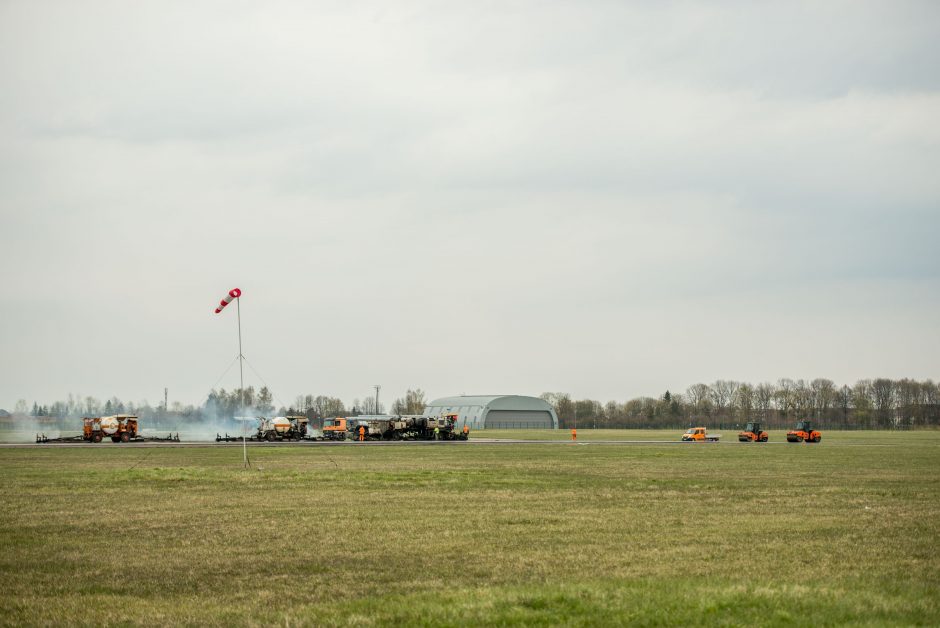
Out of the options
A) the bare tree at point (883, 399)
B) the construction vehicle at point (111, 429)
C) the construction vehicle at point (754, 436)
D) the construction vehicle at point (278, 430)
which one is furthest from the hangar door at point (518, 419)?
the construction vehicle at point (111, 429)

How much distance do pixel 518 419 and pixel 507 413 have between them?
9.21 feet

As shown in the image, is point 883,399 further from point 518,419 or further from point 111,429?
point 111,429

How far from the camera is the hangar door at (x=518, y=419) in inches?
7362

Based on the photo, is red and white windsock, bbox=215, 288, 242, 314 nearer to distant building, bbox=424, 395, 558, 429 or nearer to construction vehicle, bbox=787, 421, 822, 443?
construction vehicle, bbox=787, 421, 822, 443

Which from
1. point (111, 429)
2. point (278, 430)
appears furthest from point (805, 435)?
point (111, 429)

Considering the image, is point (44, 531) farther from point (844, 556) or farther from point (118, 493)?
point (844, 556)

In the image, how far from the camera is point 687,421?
19200cm

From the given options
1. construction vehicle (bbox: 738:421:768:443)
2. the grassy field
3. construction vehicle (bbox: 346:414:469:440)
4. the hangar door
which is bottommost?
the hangar door

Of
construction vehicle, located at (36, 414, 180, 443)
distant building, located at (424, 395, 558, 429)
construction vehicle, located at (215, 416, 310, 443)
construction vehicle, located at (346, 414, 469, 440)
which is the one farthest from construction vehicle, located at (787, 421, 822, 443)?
distant building, located at (424, 395, 558, 429)

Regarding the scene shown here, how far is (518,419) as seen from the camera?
19012cm

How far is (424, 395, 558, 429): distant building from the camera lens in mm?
186500

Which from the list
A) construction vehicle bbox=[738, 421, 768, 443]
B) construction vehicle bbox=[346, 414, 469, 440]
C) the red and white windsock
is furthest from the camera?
construction vehicle bbox=[346, 414, 469, 440]

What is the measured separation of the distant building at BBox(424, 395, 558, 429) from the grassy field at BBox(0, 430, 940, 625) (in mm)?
157498

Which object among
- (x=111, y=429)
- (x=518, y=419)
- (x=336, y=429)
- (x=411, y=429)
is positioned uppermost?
(x=111, y=429)
